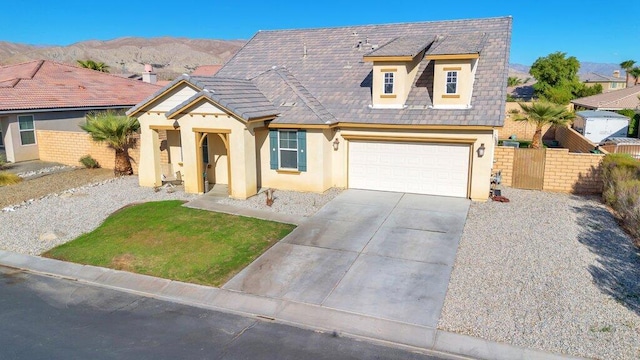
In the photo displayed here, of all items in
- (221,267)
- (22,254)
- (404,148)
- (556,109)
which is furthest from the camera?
(556,109)

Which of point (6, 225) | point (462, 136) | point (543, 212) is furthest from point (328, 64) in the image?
point (6, 225)

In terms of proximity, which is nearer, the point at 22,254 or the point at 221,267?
the point at 221,267

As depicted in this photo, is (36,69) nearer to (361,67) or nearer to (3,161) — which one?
(3,161)

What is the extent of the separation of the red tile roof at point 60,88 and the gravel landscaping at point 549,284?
23.4 metres

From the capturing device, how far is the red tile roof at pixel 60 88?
25.1 meters

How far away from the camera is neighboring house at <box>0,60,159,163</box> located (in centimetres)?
2412

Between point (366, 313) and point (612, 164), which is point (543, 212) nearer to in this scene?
point (612, 164)

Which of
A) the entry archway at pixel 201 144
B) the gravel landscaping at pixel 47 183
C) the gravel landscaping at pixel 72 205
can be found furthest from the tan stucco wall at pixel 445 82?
the gravel landscaping at pixel 47 183

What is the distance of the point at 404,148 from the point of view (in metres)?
17.5

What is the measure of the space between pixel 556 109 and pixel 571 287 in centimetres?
1583

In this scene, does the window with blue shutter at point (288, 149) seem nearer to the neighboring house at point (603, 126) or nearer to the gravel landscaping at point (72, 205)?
the gravel landscaping at point (72, 205)


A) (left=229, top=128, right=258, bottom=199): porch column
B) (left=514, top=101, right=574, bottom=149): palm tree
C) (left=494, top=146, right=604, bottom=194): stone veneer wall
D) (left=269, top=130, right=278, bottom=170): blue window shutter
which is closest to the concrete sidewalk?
(left=229, top=128, right=258, bottom=199): porch column

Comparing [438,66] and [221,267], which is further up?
[438,66]

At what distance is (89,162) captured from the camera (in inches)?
894
